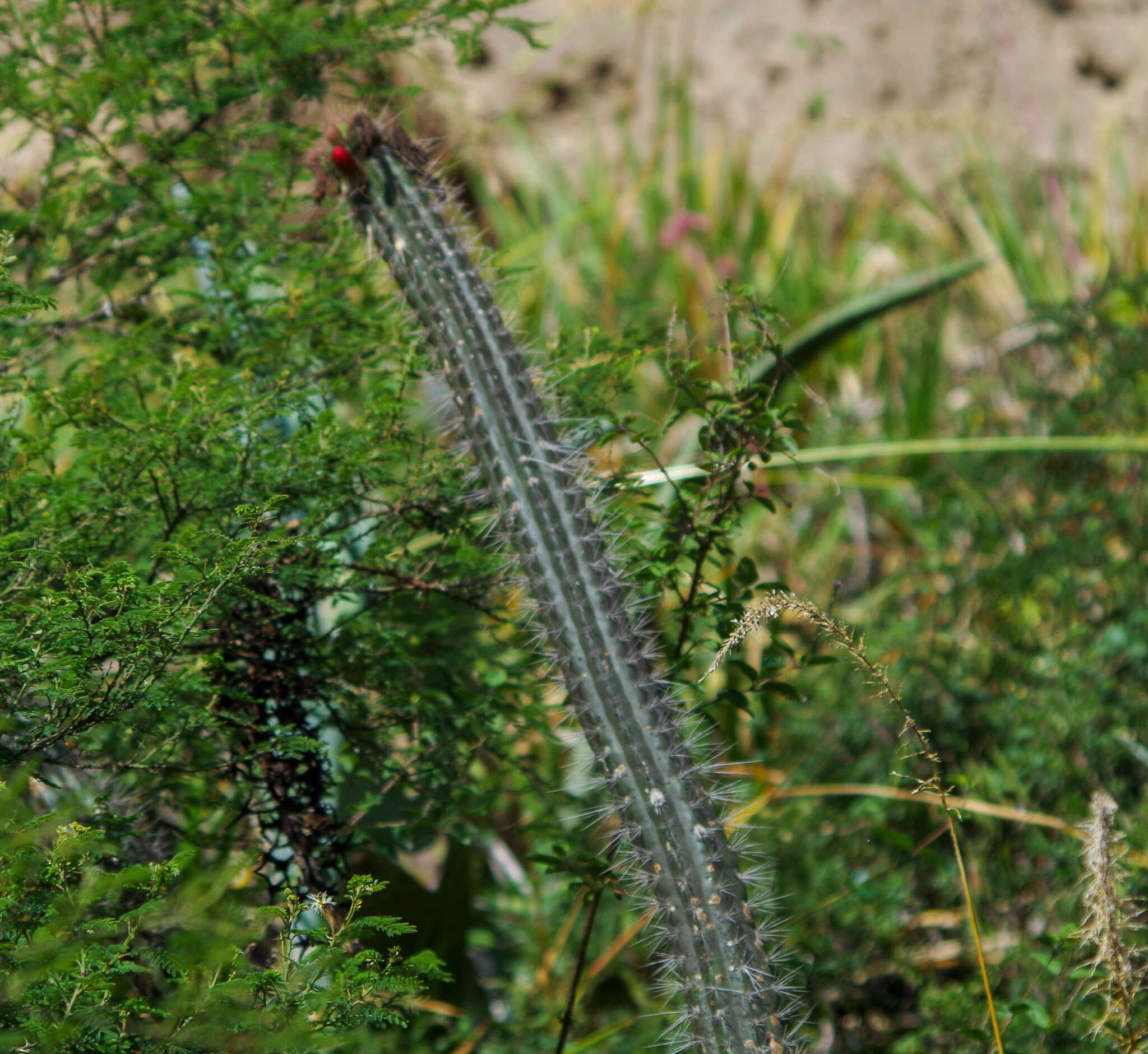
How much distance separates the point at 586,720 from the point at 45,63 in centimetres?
137

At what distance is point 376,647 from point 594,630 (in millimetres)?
401

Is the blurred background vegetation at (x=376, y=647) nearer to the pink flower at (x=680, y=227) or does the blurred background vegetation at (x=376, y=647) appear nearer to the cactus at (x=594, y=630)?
the cactus at (x=594, y=630)

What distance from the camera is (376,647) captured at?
146 centimetres

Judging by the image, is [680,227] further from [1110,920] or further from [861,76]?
[1110,920]

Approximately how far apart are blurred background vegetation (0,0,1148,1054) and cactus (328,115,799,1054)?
0.32 feet

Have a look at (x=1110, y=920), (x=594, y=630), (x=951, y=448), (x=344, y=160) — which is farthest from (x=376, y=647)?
(x=951, y=448)

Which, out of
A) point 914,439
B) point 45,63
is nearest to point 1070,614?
point 914,439

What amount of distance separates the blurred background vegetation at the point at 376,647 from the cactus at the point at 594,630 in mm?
97

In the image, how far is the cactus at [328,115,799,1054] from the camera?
1.09 meters

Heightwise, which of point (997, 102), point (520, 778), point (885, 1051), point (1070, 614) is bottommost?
point (885, 1051)

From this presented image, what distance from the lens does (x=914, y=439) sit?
337cm

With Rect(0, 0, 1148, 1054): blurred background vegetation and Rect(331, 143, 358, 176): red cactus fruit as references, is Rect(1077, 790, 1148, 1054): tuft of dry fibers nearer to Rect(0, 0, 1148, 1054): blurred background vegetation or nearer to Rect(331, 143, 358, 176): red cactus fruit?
Rect(0, 0, 1148, 1054): blurred background vegetation

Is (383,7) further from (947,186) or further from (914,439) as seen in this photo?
(947,186)

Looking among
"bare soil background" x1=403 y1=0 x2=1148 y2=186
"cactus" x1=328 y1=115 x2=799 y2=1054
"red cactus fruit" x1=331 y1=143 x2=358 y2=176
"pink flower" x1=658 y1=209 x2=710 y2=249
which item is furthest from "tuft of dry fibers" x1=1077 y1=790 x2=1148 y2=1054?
"bare soil background" x1=403 y1=0 x2=1148 y2=186
